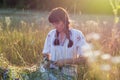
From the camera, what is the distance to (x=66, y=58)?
12.2 ft

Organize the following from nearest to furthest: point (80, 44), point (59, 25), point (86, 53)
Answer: point (86, 53), point (59, 25), point (80, 44)

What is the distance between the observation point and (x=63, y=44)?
395 cm

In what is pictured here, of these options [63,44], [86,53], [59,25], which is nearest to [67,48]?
[63,44]

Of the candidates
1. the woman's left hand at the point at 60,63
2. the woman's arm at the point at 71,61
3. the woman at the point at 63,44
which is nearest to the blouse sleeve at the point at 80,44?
the woman at the point at 63,44

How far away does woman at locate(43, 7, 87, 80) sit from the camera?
3.61 metres

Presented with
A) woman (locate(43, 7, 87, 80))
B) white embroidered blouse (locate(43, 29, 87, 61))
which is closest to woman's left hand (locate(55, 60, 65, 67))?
woman (locate(43, 7, 87, 80))

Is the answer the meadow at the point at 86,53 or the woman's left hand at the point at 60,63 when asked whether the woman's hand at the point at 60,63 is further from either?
the meadow at the point at 86,53

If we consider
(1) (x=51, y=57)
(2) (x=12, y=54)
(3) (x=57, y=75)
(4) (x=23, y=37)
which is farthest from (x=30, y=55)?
(3) (x=57, y=75)

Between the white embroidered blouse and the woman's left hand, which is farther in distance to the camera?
the white embroidered blouse

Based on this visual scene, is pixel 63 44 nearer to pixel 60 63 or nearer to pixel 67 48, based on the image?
pixel 67 48

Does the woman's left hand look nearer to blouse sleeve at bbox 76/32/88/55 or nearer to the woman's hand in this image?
the woman's hand

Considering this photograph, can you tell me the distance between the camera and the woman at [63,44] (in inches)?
142

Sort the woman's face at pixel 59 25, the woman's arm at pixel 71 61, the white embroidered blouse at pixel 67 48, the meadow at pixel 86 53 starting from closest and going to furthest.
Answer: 1. the meadow at pixel 86 53
2. the woman's arm at pixel 71 61
3. the woman's face at pixel 59 25
4. the white embroidered blouse at pixel 67 48

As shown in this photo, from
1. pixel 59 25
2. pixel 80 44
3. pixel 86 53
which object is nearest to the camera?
pixel 86 53
